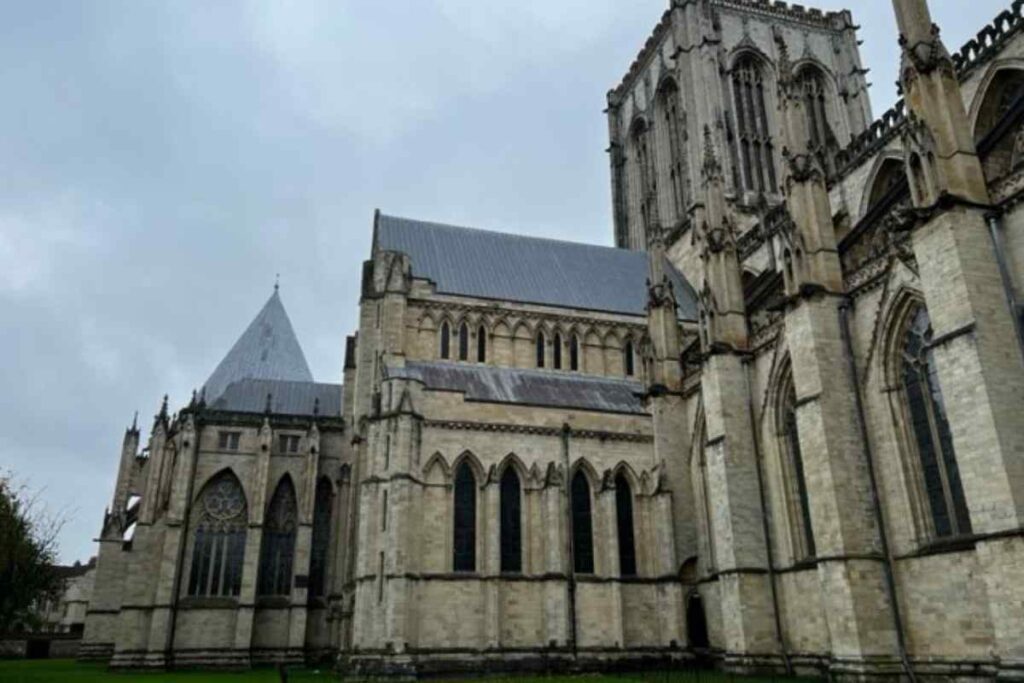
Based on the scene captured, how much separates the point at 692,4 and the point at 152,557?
4049 cm

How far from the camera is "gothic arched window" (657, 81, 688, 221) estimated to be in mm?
44653

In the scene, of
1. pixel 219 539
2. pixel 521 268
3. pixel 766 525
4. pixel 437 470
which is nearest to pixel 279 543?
pixel 219 539

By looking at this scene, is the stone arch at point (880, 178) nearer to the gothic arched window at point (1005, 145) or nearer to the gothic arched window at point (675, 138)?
the gothic arched window at point (1005, 145)

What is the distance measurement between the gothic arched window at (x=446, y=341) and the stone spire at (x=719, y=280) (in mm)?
10847

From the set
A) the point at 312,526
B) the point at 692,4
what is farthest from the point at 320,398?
the point at 692,4

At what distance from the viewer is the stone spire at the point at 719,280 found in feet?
82.0

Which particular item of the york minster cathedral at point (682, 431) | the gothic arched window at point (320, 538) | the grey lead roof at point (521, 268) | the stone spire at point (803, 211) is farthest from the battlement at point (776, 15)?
the gothic arched window at point (320, 538)

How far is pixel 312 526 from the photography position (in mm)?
36375

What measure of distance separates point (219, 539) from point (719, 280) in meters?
24.7

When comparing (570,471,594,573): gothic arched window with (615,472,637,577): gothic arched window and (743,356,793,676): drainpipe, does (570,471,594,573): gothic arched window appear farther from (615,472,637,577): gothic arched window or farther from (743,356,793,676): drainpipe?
(743,356,793,676): drainpipe

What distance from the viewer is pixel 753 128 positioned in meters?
44.8

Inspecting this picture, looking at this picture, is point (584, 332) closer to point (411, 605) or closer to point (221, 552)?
point (411, 605)

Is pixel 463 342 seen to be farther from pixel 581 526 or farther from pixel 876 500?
pixel 876 500

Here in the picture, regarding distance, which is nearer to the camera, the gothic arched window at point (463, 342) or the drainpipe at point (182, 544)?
the gothic arched window at point (463, 342)
